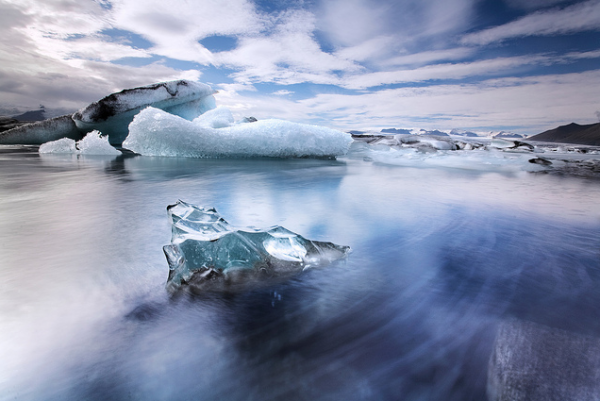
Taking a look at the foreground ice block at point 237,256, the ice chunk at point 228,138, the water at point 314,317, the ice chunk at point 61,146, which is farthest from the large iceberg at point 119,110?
the foreground ice block at point 237,256

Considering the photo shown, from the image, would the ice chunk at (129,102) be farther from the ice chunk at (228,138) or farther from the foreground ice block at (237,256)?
the foreground ice block at (237,256)

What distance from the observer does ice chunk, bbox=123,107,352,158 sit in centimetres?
442

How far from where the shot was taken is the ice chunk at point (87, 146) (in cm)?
603

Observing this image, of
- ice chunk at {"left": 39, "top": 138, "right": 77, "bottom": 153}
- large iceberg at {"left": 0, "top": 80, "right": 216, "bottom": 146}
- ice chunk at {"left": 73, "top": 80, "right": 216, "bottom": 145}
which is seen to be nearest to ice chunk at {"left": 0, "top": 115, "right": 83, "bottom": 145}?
large iceberg at {"left": 0, "top": 80, "right": 216, "bottom": 146}

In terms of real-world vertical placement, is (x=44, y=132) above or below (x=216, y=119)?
below

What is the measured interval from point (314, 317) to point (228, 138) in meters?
4.31

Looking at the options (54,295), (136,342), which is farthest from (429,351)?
(54,295)

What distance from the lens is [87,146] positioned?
6141 mm

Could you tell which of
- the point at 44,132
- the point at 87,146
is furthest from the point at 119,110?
the point at 44,132

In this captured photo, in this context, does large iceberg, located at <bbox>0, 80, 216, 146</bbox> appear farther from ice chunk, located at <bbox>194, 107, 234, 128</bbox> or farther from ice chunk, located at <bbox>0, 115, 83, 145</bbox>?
ice chunk, located at <bbox>194, 107, 234, 128</bbox>

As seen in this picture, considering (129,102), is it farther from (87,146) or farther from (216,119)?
(216,119)

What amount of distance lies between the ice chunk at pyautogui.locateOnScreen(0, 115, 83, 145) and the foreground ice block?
29.0 feet

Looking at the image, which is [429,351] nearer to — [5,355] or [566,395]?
[566,395]

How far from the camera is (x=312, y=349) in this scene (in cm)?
58
